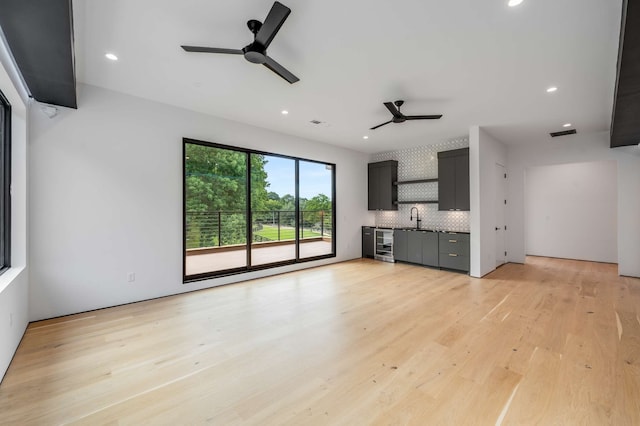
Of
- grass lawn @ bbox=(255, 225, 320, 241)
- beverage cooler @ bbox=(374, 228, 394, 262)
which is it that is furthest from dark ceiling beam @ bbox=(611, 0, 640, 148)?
grass lawn @ bbox=(255, 225, 320, 241)

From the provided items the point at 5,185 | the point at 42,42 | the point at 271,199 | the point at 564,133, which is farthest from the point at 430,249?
the point at 5,185

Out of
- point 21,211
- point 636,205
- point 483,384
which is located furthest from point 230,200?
point 636,205

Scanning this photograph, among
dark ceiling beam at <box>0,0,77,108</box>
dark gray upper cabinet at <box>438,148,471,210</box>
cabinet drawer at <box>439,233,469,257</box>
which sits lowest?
cabinet drawer at <box>439,233,469,257</box>

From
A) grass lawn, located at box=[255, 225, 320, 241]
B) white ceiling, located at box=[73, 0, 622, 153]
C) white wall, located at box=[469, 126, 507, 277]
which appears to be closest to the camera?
white ceiling, located at box=[73, 0, 622, 153]

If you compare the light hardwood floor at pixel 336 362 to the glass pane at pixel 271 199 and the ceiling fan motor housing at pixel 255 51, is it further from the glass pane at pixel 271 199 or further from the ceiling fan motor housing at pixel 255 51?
the ceiling fan motor housing at pixel 255 51

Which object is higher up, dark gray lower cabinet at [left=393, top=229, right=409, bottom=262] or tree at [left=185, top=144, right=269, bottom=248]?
tree at [left=185, top=144, right=269, bottom=248]

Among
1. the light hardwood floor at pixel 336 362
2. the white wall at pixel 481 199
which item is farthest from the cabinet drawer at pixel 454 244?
the light hardwood floor at pixel 336 362

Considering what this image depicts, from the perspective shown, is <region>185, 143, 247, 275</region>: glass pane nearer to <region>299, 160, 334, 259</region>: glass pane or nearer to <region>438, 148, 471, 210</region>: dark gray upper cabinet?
<region>299, 160, 334, 259</region>: glass pane

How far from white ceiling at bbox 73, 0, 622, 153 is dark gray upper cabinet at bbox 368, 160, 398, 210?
7.90 feet

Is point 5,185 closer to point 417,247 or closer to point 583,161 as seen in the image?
point 417,247

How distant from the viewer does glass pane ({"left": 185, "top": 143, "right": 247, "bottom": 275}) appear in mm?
4844

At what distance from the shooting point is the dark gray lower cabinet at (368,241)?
281 inches

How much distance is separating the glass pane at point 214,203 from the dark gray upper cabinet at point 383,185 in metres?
3.54

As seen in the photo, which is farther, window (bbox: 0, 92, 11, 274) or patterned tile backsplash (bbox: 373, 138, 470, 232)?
patterned tile backsplash (bbox: 373, 138, 470, 232)
